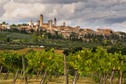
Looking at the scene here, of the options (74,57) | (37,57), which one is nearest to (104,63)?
(74,57)

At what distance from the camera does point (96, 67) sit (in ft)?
134

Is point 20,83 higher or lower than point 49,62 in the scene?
lower

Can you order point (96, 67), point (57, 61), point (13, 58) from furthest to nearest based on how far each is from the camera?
point (13, 58) → point (57, 61) → point (96, 67)

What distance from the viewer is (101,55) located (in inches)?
1688

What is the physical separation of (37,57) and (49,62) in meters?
1.96

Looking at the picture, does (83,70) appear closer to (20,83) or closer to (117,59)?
(117,59)

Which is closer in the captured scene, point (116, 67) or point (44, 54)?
point (116, 67)

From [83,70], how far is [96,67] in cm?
172

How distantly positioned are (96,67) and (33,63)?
11641 mm

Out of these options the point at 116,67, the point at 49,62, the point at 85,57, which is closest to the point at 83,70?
the point at 85,57

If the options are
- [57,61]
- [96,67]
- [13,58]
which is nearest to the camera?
[96,67]

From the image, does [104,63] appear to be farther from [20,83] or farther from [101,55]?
[20,83]

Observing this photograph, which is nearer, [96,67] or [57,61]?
[96,67]

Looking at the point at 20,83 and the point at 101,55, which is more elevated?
the point at 101,55
